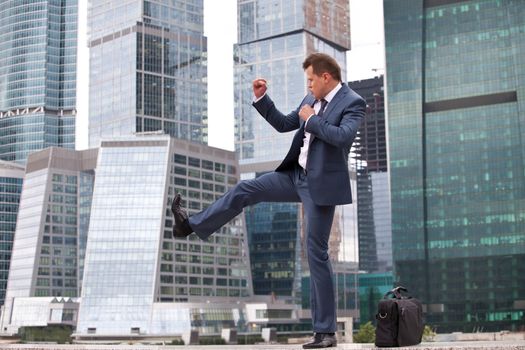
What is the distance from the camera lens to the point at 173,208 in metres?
9.28

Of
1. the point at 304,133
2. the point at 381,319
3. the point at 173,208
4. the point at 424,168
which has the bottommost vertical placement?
the point at 381,319

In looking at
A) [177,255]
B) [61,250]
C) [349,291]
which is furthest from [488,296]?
[61,250]

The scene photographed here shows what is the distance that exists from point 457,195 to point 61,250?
7052 cm

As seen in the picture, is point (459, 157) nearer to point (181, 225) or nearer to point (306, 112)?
point (306, 112)

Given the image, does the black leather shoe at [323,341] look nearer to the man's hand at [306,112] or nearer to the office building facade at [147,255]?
the man's hand at [306,112]

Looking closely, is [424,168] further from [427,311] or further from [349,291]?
[349,291]

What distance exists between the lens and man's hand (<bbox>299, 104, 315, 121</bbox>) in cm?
895

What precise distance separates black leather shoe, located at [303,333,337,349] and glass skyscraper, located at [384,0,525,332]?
5116 inches

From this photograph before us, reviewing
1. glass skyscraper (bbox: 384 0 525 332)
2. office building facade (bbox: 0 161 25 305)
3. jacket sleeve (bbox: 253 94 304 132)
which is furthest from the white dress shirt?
office building facade (bbox: 0 161 25 305)

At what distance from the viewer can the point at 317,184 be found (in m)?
8.83

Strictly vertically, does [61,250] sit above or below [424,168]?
below

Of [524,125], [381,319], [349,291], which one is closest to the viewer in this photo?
[381,319]

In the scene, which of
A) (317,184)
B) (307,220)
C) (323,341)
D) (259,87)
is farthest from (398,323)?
(259,87)

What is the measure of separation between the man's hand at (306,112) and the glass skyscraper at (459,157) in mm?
130213
